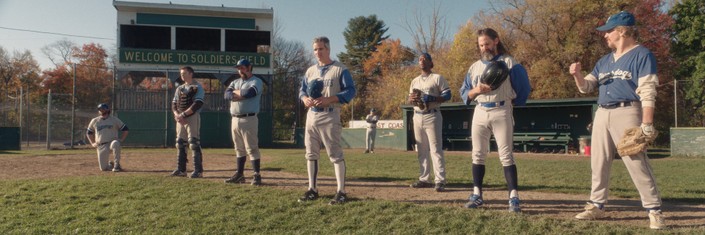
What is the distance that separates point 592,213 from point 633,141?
0.79m

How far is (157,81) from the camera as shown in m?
44.0

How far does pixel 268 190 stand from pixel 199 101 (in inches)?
102

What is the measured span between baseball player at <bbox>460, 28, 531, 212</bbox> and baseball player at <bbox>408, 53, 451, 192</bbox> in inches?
60.0

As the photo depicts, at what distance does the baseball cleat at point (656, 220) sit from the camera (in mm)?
3910

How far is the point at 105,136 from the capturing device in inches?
390

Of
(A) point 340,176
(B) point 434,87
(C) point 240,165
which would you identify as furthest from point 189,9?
(A) point 340,176

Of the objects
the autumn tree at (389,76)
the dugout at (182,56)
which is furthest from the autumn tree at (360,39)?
the dugout at (182,56)

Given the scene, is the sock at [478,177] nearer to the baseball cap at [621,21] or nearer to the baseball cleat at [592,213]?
the baseball cleat at [592,213]

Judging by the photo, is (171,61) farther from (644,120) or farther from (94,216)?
(644,120)

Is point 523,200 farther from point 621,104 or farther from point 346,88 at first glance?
point 346,88

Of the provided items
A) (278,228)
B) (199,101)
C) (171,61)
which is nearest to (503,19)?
(171,61)

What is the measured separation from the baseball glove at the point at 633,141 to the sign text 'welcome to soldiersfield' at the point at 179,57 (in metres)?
24.2

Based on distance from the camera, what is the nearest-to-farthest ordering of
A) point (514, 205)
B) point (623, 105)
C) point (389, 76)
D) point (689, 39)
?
point (623, 105) < point (514, 205) < point (689, 39) < point (389, 76)

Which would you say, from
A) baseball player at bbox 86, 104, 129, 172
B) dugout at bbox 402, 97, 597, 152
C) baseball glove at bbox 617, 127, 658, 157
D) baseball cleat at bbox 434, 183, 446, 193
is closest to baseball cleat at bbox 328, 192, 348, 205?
baseball cleat at bbox 434, 183, 446, 193
